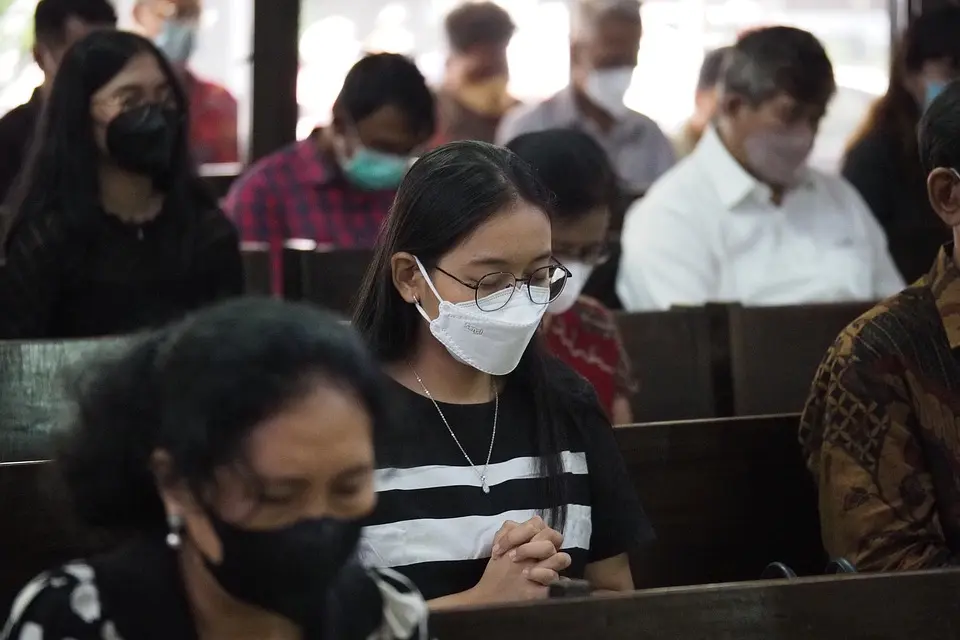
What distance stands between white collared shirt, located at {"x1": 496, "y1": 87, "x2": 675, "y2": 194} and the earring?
13.1 feet

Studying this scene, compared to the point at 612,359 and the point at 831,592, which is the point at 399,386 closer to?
the point at 831,592

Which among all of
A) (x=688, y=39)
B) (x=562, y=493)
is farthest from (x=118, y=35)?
(x=688, y=39)

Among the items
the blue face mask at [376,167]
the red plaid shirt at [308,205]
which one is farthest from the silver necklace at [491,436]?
the red plaid shirt at [308,205]

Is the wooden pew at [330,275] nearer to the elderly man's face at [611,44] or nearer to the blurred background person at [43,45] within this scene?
the blurred background person at [43,45]

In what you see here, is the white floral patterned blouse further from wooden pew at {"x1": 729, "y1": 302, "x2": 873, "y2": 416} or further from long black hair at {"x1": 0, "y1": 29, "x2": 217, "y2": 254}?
wooden pew at {"x1": 729, "y1": 302, "x2": 873, "y2": 416}

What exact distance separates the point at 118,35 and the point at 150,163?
0.28 meters

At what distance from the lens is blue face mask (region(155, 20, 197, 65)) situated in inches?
207

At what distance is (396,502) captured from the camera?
75.0 inches

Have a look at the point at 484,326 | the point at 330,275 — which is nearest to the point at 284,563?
the point at 484,326

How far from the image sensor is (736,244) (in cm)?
373

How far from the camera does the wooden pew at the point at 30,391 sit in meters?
2.57

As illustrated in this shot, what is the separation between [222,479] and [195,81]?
4312mm

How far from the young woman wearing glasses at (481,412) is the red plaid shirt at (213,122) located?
3.58 m

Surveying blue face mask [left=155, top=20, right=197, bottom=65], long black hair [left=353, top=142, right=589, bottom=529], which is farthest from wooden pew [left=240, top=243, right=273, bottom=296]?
blue face mask [left=155, top=20, right=197, bottom=65]
